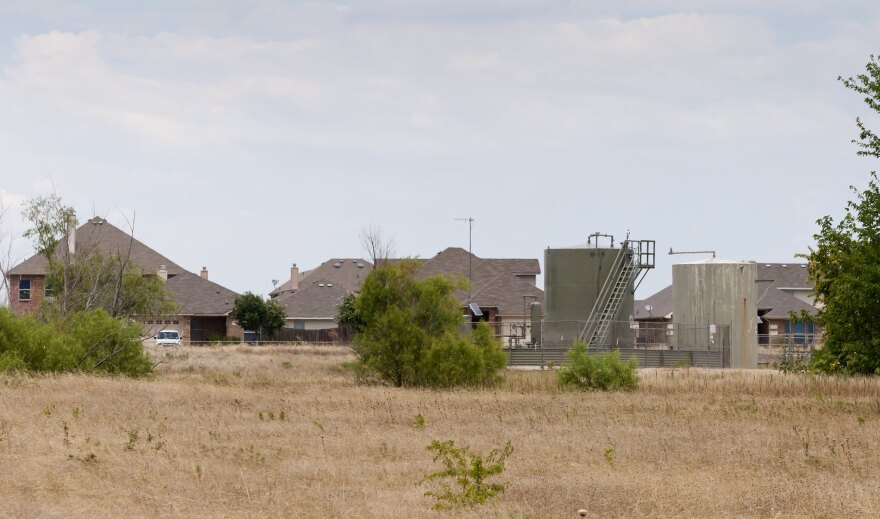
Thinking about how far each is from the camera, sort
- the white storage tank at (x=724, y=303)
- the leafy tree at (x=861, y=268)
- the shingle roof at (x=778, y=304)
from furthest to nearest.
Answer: the shingle roof at (x=778, y=304) → the white storage tank at (x=724, y=303) → the leafy tree at (x=861, y=268)

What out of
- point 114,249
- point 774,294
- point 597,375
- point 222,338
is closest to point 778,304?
point 774,294

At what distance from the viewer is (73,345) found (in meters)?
35.1

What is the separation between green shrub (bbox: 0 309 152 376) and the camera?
3409cm

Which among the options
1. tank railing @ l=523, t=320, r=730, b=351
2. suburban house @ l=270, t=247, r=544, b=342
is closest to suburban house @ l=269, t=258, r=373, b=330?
suburban house @ l=270, t=247, r=544, b=342

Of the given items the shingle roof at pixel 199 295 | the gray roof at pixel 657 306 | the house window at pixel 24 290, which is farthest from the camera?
the gray roof at pixel 657 306

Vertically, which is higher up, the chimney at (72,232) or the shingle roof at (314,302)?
the chimney at (72,232)

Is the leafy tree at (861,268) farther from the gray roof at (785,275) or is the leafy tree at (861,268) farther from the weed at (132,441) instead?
the gray roof at (785,275)

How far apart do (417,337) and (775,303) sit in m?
54.5

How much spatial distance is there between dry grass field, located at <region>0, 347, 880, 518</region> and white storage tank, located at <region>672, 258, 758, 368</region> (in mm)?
19053

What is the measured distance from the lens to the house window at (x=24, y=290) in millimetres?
79188

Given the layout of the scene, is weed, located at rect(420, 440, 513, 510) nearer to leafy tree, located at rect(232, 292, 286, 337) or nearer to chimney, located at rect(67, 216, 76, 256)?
chimney, located at rect(67, 216, 76, 256)

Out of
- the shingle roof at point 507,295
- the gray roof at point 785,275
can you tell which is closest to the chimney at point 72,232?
the shingle roof at point 507,295

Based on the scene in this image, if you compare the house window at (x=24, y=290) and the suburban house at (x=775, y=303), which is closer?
the house window at (x=24, y=290)

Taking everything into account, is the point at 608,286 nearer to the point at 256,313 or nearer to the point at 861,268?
the point at 861,268
